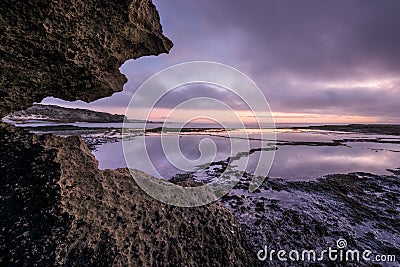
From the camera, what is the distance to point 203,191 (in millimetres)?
6613

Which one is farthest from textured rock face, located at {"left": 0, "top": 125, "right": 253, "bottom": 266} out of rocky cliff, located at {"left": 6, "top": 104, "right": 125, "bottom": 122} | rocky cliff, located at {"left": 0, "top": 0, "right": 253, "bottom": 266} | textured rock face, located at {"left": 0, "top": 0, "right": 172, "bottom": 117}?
rocky cliff, located at {"left": 6, "top": 104, "right": 125, "bottom": 122}

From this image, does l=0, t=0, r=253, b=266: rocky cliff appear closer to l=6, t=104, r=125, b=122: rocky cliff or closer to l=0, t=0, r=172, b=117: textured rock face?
l=0, t=0, r=172, b=117: textured rock face

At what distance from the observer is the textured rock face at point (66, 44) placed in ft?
12.5

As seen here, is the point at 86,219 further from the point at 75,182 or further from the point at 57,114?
the point at 57,114

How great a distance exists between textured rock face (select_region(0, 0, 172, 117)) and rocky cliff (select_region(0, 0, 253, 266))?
0.06 ft

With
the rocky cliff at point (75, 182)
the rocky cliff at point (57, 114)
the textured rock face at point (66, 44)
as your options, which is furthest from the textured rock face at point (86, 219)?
the rocky cliff at point (57, 114)

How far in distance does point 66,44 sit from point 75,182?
3.08 metres

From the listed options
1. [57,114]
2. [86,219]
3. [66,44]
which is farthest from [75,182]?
[57,114]

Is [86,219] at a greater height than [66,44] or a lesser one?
lesser

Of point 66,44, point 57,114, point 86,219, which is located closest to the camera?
point 86,219

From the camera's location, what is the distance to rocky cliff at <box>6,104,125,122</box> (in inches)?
4053

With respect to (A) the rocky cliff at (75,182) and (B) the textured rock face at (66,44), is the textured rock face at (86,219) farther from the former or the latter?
(B) the textured rock face at (66,44)

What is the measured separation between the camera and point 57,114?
118m

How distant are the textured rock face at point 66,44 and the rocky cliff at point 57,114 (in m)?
113
